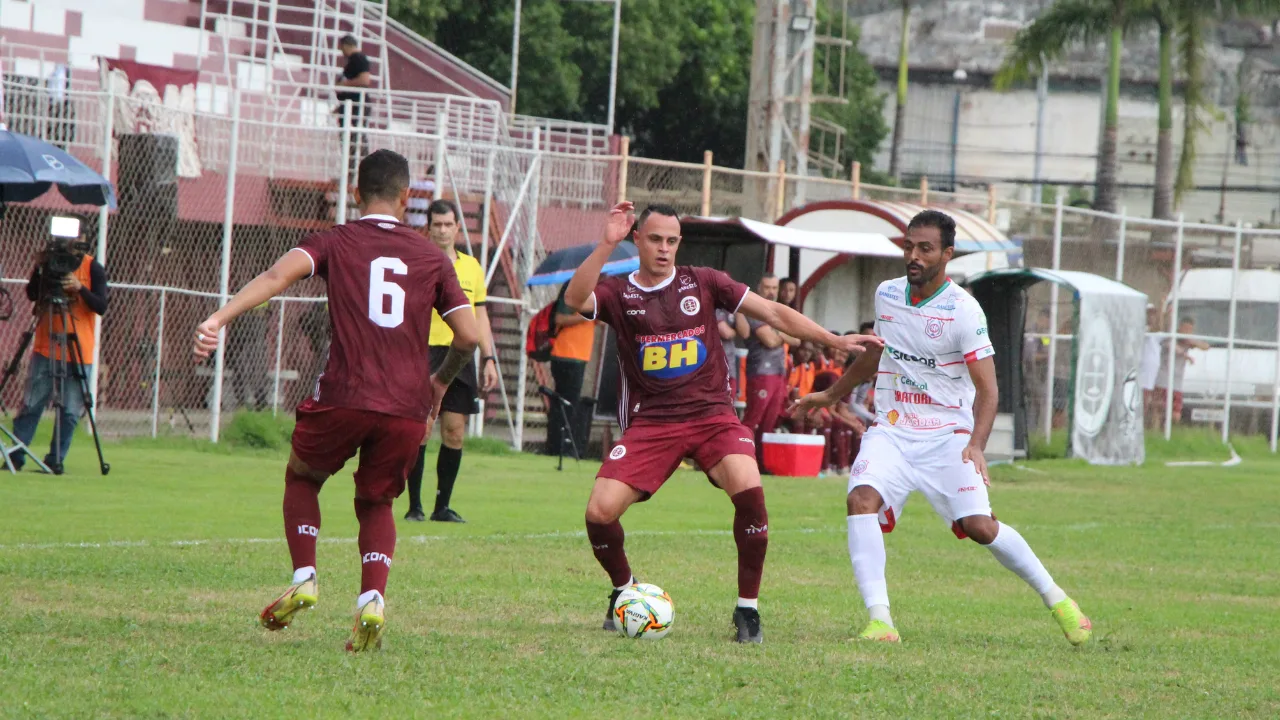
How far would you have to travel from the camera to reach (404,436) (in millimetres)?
6945

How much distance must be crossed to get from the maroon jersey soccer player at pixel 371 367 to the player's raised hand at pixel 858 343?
171cm

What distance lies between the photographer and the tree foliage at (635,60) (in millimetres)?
41344

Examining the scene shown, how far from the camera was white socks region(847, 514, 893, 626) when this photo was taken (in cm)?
785

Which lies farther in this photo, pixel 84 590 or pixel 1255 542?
pixel 1255 542

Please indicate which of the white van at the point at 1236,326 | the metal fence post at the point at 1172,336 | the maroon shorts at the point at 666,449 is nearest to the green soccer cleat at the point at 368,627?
the maroon shorts at the point at 666,449

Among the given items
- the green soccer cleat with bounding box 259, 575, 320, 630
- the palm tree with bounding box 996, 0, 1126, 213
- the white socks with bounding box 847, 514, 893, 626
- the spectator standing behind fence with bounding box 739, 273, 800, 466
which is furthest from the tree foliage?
the green soccer cleat with bounding box 259, 575, 320, 630

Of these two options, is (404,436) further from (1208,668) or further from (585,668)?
(1208,668)

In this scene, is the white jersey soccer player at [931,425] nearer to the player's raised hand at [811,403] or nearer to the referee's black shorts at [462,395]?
the player's raised hand at [811,403]

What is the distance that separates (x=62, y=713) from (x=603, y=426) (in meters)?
16.9

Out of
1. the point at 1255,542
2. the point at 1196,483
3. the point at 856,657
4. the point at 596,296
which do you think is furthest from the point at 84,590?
the point at 1196,483

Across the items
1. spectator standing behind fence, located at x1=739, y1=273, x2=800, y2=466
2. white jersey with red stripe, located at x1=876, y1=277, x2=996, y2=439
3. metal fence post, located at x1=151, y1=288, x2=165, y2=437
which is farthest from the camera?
spectator standing behind fence, located at x1=739, y1=273, x2=800, y2=466

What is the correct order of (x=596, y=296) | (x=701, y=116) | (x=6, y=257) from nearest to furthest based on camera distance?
(x=596, y=296) → (x=6, y=257) → (x=701, y=116)

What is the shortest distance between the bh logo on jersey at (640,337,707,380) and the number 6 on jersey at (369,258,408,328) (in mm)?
1343

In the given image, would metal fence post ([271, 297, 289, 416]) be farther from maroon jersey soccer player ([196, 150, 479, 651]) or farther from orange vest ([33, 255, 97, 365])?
maroon jersey soccer player ([196, 150, 479, 651])
